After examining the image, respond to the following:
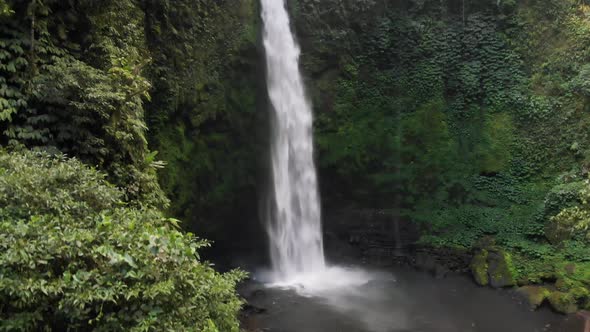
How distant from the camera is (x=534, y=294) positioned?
11234 mm

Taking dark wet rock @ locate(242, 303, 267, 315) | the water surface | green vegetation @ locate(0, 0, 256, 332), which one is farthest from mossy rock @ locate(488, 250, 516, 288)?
green vegetation @ locate(0, 0, 256, 332)

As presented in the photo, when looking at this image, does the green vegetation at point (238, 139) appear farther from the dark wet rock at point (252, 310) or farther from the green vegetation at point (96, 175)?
the dark wet rock at point (252, 310)

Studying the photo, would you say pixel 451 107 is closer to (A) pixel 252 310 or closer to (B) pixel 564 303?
(B) pixel 564 303

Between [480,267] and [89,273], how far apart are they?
39.9ft

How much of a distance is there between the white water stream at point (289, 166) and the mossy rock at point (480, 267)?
3470 mm

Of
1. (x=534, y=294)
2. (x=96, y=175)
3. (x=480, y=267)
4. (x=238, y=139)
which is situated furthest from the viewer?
(x=238, y=139)

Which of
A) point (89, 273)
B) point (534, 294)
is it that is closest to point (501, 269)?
point (534, 294)

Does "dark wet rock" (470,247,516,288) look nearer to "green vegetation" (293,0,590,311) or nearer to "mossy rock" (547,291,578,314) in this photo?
"green vegetation" (293,0,590,311)

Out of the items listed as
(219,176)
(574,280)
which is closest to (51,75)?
(219,176)

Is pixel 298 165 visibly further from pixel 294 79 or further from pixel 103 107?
pixel 103 107

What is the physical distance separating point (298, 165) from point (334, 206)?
209 cm

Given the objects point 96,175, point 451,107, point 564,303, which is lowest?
point 564,303

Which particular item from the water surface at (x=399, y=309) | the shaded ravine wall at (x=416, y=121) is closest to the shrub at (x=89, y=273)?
the water surface at (x=399, y=309)

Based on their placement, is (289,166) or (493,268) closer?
(493,268)
